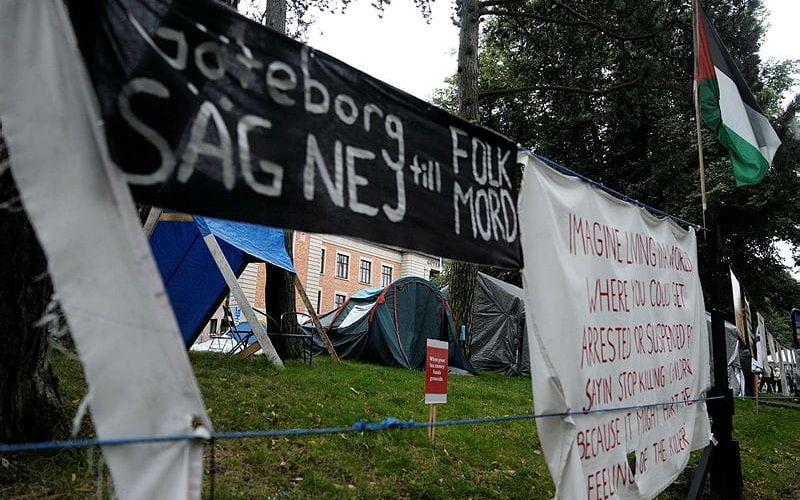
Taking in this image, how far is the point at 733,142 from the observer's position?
529 cm

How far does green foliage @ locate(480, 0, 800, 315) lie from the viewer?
40.7 ft

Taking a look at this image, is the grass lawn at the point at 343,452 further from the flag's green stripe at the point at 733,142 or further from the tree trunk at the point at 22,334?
the flag's green stripe at the point at 733,142

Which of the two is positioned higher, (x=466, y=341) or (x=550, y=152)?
(x=550, y=152)

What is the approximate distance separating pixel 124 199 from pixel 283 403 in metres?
4.44

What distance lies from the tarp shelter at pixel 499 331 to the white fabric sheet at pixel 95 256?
12822 mm

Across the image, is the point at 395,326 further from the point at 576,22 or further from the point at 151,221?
the point at 576,22

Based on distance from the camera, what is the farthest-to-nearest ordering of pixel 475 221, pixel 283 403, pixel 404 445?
pixel 283 403 → pixel 404 445 → pixel 475 221

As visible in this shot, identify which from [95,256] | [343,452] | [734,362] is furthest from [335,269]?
[95,256]

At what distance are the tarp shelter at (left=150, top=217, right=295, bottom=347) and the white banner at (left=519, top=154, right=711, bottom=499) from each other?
549 cm

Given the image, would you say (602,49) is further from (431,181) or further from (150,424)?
(150,424)

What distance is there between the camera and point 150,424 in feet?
5.08

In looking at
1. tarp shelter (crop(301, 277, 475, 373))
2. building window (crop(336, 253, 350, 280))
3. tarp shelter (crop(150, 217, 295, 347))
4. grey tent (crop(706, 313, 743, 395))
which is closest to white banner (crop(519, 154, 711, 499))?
tarp shelter (crop(150, 217, 295, 347))

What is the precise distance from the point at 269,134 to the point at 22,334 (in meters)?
2.31

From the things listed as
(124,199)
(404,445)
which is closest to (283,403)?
(404,445)
